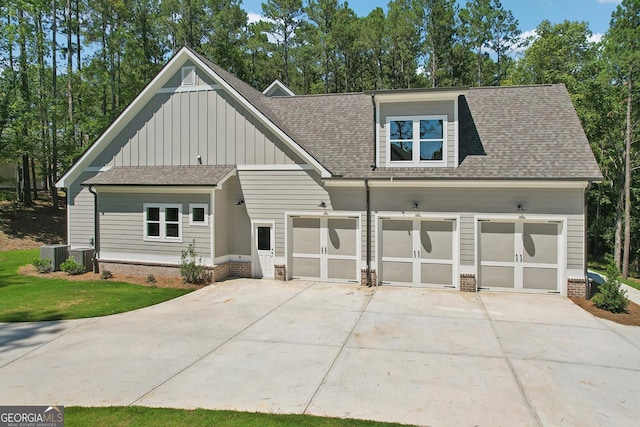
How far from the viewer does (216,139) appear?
13953mm

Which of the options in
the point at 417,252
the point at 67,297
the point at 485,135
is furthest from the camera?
the point at 485,135

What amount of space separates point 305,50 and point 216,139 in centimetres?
2528

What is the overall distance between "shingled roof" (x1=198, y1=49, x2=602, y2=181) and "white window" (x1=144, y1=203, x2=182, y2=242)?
15.5ft

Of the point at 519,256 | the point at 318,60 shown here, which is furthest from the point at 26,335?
the point at 318,60

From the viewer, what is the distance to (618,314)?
9.72m

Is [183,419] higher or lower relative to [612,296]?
lower

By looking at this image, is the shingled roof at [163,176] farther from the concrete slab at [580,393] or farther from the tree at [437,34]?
the tree at [437,34]

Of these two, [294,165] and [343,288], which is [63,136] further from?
[343,288]

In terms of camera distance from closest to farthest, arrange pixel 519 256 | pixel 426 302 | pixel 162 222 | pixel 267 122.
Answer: pixel 426 302, pixel 519 256, pixel 267 122, pixel 162 222

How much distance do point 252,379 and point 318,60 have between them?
3549cm

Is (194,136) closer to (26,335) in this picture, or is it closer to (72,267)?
(72,267)

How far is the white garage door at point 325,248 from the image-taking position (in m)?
12.9

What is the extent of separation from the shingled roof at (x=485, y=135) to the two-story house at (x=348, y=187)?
60 mm

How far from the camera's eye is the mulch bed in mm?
9227
